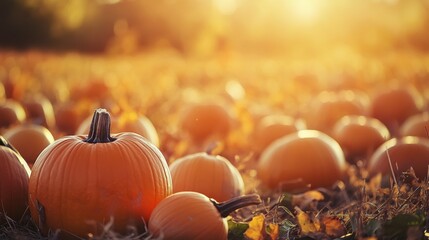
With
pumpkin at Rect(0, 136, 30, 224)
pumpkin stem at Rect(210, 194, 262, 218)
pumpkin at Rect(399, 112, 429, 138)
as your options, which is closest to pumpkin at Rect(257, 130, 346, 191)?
pumpkin at Rect(399, 112, 429, 138)

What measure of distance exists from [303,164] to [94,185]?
2.18 m

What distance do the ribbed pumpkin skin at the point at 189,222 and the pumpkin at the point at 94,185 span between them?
169 mm

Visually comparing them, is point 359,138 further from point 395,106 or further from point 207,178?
point 207,178

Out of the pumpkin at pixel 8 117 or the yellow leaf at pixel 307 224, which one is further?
the pumpkin at pixel 8 117

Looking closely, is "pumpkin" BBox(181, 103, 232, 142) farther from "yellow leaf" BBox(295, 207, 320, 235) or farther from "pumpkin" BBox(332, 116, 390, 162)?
"yellow leaf" BBox(295, 207, 320, 235)

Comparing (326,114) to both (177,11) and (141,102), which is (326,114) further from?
(177,11)

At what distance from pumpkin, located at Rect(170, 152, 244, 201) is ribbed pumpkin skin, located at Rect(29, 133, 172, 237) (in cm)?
58

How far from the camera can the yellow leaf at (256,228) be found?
273 cm

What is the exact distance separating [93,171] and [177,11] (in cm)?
4006

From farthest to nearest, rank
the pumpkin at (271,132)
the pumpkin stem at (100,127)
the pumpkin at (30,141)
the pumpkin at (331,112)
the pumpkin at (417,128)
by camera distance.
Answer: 1. the pumpkin at (331,112)
2. the pumpkin at (271,132)
3. the pumpkin at (417,128)
4. the pumpkin at (30,141)
5. the pumpkin stem at (100,127)

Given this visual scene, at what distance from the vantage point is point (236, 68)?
1488 centimetres

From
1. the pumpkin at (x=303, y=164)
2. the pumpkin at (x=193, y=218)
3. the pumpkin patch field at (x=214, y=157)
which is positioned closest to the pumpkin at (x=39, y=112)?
the pumpkin patch field at (x=214, y=157)

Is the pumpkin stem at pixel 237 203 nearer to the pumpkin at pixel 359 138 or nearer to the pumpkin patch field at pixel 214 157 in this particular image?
the pumpkin patch field at pixel 214 157

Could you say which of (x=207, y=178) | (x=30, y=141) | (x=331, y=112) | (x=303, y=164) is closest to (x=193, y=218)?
(x=207, y=178)
